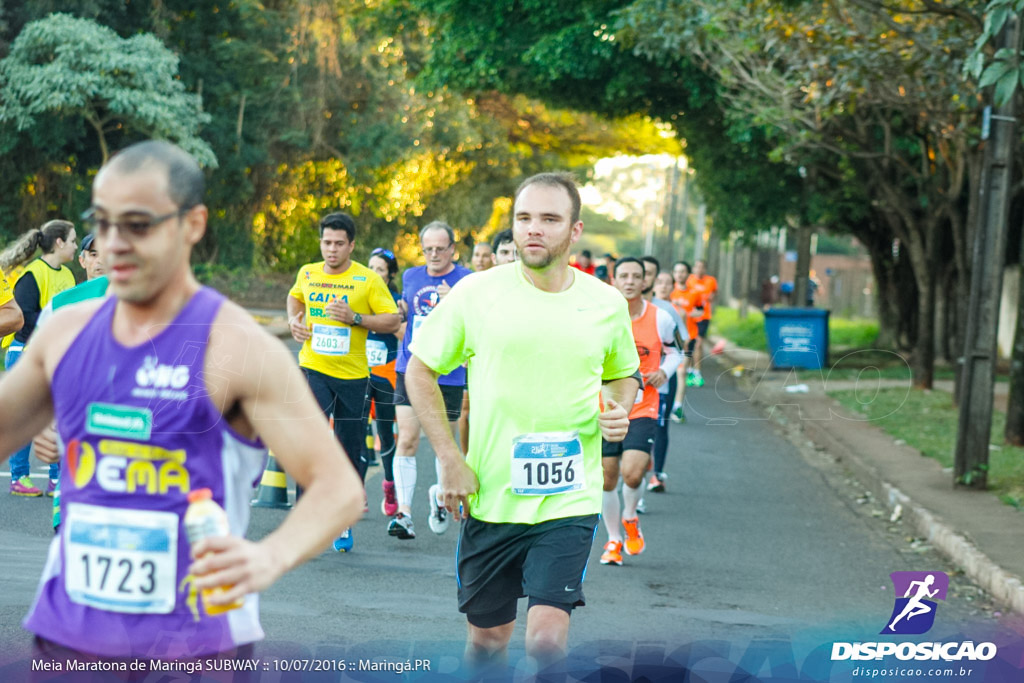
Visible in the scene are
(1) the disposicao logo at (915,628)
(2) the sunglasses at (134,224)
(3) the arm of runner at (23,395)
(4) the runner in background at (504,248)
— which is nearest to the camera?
(2) the sunglasses at (134,224)

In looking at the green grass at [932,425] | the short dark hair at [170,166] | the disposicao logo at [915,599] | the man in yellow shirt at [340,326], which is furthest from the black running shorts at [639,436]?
the short dark hair at [170,166]

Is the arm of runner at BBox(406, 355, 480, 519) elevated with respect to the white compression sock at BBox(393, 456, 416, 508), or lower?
elevated

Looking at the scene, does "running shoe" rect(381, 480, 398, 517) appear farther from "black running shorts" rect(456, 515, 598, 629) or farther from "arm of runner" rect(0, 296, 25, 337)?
"black running shorts" rect(456, 515, 598, 629)

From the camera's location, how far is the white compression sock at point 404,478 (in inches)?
340

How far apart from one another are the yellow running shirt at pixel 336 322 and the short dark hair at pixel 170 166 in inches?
218

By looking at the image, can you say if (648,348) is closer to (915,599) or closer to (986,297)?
(915,599)

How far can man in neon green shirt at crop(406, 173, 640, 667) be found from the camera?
14.7ft

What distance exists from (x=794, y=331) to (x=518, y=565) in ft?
61.8

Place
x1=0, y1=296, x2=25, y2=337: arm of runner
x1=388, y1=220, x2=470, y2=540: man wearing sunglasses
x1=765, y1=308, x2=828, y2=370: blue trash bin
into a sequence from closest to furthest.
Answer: x1=0, y1=296, x2=25, y2=337: arm of runner
x1=388, y1=220, x2=470, y2=540: man wearing sunglasses
x1=765, y1=308, x2=828, y2=370: blue trash bin

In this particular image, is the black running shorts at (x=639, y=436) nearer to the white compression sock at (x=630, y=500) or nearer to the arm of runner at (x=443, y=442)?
the white compression sock at (x=630, y=500)

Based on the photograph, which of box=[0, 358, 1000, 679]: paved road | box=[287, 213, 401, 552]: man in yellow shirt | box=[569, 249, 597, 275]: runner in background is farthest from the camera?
box=[569, 249, 597, 275]: runner in background

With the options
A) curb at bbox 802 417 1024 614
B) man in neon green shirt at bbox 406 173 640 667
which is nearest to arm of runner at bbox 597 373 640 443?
man in neon green shirt at bbox 406 173 640 667

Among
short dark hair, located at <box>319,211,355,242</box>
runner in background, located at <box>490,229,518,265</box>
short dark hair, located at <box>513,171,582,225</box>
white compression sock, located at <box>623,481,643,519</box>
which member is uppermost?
short dark hair, located at <box>513,171,582,225</box>

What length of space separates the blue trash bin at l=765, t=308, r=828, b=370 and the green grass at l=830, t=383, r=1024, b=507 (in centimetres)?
246
